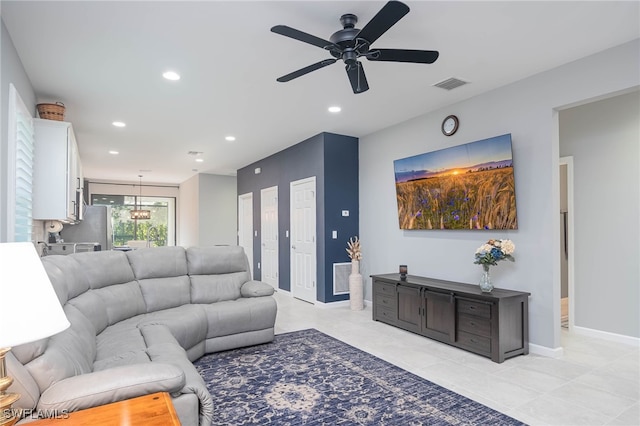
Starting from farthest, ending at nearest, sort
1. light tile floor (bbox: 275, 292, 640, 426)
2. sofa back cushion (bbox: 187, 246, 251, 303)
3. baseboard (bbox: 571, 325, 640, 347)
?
sofa back cushion (bbox: 187, 246, 251, 303)
baseboard (bbox: 571, 325, 640, 347)
light tile floor (bbox: 275, 292, 640, 426)

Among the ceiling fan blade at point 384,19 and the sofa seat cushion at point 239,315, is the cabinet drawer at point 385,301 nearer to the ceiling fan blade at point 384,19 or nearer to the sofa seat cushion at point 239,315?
the sofa seat cushion at point 239,315

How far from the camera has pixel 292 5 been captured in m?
2.42

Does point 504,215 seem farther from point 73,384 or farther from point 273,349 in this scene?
point 73,384

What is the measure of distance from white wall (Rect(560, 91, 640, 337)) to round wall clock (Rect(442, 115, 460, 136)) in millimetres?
1257

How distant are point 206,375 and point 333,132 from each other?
151 inches

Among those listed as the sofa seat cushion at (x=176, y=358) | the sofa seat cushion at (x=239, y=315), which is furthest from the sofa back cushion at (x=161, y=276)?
the sofa seat cushion at (x=176, y=358)

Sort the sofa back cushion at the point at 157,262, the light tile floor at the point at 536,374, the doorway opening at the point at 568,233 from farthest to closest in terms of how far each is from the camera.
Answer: the doorway opening at the point at 568,233 → the sofa back cushion at the point at 157,262 → the light tile floor at the point at 536,374

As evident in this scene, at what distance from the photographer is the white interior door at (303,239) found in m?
5.86

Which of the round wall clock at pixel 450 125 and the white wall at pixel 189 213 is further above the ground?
the round wall clock at pixel 450 125

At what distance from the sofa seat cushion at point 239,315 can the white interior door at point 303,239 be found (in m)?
2.04

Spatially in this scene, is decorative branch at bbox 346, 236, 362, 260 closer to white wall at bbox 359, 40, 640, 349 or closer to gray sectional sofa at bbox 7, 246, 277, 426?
white wall at bbox 359, 40, 640, 349

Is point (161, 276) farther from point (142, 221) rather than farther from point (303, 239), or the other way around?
point (142, 221)

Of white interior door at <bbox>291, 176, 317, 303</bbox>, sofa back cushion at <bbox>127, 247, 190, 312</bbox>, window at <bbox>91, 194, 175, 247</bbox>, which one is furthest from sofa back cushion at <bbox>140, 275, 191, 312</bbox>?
window at <bbox>91, 194, 175, 247</bbox>

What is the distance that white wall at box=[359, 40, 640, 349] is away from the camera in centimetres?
321
